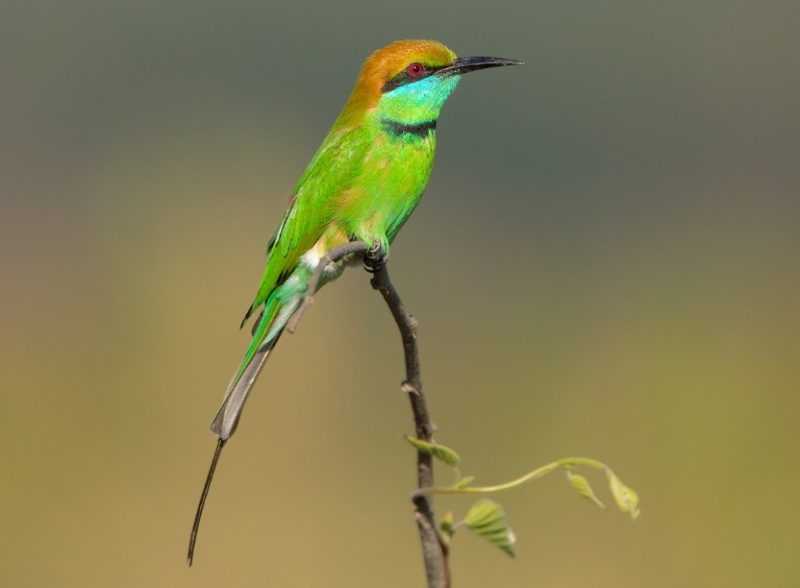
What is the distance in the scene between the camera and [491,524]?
0.63m

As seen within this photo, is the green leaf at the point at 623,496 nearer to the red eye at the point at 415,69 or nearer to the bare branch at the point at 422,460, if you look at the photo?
the bare branch at the point at 422,460

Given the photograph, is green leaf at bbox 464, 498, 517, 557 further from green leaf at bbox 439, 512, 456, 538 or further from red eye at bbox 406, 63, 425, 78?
red eye at bbox 406, 63, 425, 78

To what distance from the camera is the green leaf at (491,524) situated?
63cm

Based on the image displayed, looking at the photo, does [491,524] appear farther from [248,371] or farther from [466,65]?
[466,65]

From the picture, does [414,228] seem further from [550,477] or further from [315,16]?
[315,16]

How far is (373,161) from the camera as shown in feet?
5.22

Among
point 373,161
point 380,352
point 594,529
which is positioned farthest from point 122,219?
point 373,161

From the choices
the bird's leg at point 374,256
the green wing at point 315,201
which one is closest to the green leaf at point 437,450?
the bird's leg at point 374,256

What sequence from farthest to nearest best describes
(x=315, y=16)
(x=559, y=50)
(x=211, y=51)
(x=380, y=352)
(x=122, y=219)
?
(x=315, y=16), (x=559, y=50), (x=211, y=51), (x=122, y=219), (x=380, y=352)

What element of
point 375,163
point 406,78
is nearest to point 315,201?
point 375,163

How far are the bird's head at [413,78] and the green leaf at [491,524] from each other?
1032mm

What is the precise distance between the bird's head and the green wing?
0.06 m

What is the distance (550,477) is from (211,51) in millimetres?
3550

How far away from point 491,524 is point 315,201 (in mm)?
977
